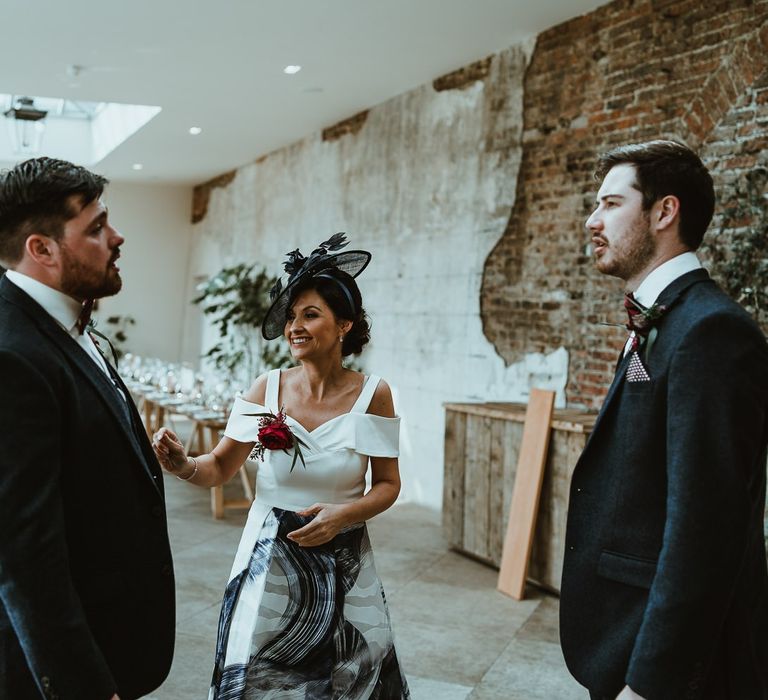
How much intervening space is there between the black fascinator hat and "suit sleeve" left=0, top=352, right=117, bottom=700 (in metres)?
1.04

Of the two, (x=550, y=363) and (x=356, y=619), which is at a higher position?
(x=550, y=363)

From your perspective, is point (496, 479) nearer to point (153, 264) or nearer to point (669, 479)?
point (669, 479)

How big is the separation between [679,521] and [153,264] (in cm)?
1393

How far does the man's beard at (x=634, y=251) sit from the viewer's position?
1.78 m

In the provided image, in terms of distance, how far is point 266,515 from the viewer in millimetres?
2475

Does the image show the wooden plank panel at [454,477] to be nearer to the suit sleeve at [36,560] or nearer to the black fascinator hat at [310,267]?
the black fascinator hat at [310,267]

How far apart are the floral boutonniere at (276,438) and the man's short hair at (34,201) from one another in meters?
0.90

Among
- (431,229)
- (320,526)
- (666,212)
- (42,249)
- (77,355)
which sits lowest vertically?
(320,526)

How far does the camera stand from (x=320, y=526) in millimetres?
2357

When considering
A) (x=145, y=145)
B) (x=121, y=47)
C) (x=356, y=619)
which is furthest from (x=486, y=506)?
(x=145, y=145)

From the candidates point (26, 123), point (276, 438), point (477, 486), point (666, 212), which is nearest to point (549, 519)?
point (477, 486)

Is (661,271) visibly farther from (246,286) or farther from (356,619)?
(246,286)

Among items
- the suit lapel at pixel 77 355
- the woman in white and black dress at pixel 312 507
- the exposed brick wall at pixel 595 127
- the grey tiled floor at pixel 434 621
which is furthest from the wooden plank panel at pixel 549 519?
the suit lapel at pixel 77 355

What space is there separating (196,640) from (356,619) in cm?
208
